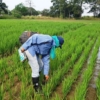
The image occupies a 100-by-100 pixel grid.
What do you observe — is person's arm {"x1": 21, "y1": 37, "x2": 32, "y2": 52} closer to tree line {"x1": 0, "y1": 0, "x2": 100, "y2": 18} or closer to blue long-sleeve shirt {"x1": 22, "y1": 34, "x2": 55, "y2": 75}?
blue long-sleeve shirt {"x1": 22, "y1": 34, "x2": 55, "y2": 75}

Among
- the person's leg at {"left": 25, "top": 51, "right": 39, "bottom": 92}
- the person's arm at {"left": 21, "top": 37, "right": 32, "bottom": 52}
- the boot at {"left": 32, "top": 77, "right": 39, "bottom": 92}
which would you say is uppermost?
the person's arm at {"left": 21, "top": 37, "right": 32, "bottom": 52}

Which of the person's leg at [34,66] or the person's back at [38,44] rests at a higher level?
the person's back at [38,44]

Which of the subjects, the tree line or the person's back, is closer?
the person's back

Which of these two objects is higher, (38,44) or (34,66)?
(38,44)

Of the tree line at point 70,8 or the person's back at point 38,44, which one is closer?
the person's back at point 38,44

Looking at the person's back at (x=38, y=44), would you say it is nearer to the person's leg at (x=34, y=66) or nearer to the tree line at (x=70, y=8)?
the person's leg at (x=34, y=66)

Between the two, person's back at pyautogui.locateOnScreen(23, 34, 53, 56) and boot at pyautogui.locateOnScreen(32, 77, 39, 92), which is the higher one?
person's back at pyautogui.locateOnScreen(23, 34, 53, 56)

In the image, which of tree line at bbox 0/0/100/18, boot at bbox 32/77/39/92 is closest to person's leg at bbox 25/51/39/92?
boot at bbox 32/77/39/92

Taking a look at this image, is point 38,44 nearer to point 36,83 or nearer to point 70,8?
point 36,83

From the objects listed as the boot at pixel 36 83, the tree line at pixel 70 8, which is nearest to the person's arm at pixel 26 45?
the boot at pixel 36 83

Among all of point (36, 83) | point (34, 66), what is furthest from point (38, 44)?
point (36, 83)

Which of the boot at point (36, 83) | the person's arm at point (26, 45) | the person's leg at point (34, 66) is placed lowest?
the boot at point (36, 83)

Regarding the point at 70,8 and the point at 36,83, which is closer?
the point at 36,83

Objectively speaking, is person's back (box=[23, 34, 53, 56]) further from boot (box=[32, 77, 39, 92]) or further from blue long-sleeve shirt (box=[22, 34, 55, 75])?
boot (box=[32, 77, 39, 92])
